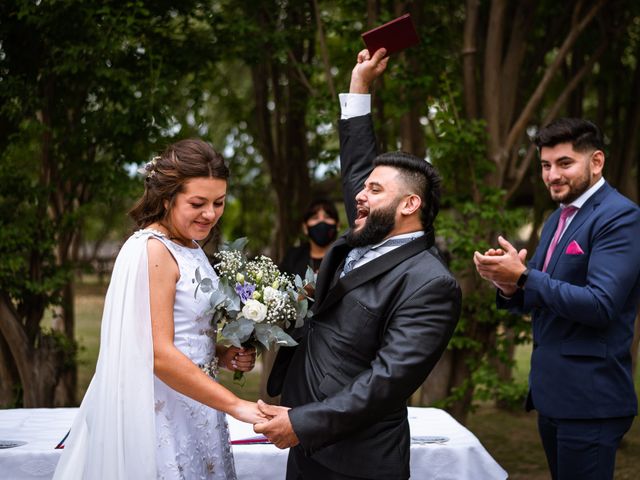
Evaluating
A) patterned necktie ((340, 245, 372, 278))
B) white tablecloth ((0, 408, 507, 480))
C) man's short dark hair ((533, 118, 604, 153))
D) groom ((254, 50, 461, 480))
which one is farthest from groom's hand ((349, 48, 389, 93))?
white tablecloth ((0, 408, 507, 480))

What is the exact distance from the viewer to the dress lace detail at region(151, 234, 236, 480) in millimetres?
2996

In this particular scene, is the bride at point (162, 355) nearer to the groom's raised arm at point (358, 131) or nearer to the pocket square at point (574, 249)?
the groom's raised arm at point (358, 131)

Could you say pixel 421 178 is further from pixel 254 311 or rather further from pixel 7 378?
pixel 7 378

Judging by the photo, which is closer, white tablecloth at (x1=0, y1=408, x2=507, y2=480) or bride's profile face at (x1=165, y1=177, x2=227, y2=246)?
bride's profile face at (x1=165, y1=177, x2=227, y2=246)

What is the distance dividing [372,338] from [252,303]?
48cm

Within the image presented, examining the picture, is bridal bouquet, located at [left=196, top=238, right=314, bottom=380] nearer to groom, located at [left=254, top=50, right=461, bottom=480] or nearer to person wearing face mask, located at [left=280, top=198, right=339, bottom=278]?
groom, located at [left=254, top=50, right=461, bottom=480]

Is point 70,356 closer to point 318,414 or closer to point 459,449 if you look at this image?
point 459,449

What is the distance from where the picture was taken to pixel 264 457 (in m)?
3.68

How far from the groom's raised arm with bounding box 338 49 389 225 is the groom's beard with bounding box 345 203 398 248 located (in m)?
0.64

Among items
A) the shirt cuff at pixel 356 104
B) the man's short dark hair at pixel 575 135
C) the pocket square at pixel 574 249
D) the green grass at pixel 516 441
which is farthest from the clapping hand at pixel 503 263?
the green grass at pixel 516 441

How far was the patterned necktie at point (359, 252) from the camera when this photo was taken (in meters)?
A: 3.06

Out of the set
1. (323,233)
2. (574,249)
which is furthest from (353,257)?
(323,233)

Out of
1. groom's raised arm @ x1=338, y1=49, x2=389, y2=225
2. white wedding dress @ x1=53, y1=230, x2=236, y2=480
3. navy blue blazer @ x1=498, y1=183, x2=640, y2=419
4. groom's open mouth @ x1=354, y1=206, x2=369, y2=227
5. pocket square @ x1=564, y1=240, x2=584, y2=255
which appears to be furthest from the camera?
groom's raised arm @ x1=338, y1=49, x2=389, y2=225

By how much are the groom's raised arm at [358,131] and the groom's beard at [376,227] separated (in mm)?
637
